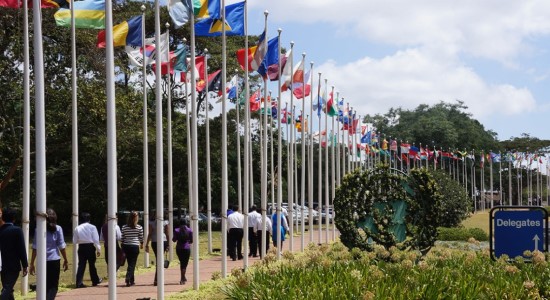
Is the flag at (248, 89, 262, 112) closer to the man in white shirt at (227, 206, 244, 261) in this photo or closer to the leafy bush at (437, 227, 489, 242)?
the man in white shirt at (227, 206, 244, 261)

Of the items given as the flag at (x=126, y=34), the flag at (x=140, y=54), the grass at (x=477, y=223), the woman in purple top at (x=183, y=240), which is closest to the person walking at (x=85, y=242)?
the woman in purple top at (x=183, y=240)

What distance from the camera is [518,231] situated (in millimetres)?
13797

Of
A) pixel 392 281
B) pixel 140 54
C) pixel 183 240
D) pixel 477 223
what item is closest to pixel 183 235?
pixel 183 240

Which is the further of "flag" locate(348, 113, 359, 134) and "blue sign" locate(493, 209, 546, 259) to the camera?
"flag" locate(348, 113, 359, 134)

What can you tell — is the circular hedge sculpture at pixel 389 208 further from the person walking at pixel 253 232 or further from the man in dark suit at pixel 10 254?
the man in dark suit at pixel 10 254

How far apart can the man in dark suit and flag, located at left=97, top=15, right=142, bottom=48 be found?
9.35 m

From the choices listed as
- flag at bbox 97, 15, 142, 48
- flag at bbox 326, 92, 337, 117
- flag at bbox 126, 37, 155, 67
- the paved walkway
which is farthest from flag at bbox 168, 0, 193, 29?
flag at bbox 326, 92, 337, 117

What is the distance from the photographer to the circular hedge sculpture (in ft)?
72.4

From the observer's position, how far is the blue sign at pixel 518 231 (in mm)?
13648

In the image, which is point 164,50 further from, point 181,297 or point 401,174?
point 181,297

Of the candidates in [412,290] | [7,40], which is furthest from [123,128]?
[412,290]

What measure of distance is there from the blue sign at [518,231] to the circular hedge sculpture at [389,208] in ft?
25.7

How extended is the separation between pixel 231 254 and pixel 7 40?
34.4 feet

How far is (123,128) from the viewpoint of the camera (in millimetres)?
37188
